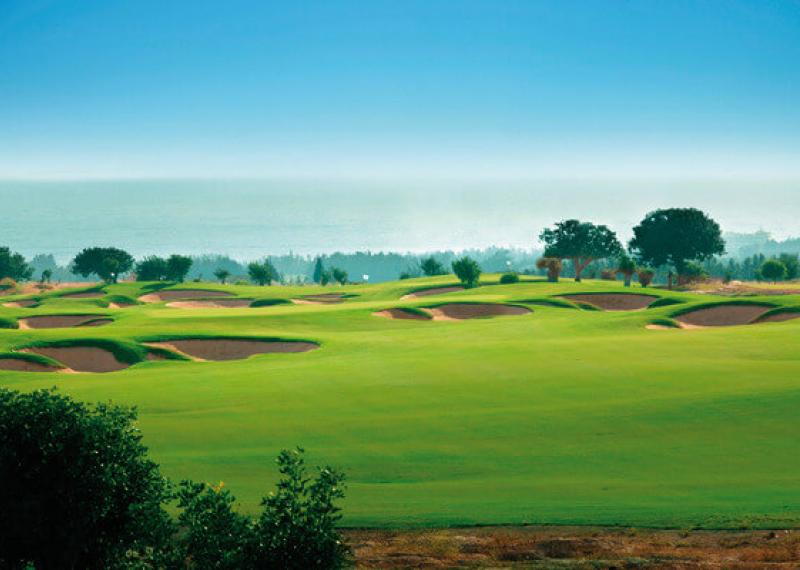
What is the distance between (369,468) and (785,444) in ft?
45.9

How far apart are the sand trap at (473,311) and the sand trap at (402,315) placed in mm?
2055

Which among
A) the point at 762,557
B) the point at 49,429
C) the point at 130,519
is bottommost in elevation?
the point at 762,557

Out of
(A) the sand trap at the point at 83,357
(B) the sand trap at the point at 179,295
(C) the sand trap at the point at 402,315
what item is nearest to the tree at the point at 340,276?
(B) the sand trap at the point at 179,295

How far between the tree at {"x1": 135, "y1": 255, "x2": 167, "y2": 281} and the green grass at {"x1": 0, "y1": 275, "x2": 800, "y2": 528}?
11534 centimetres

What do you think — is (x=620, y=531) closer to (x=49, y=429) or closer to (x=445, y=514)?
(x=445, y=514)

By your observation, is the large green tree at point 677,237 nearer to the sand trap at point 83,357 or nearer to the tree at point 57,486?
the sand trap at point 83,357

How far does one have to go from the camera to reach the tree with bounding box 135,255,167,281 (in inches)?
6885

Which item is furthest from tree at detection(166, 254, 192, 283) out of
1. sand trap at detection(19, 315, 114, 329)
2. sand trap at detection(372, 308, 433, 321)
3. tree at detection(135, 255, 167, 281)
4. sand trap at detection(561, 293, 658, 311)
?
sand trap at detection(372, 308, 433, 321)

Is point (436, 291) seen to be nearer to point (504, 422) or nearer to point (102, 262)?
point (102, 262)

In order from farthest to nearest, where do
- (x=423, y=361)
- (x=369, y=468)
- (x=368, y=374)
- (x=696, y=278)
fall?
(x=696, y=278)
(x=423, y=361)
(x=368, y=374)
(x=369, y=468)

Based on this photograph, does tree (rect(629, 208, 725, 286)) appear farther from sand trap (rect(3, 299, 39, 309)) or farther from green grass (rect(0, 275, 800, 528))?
sand trap (rect(3, 299, 39, 309))

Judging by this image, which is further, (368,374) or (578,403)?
(368,374)

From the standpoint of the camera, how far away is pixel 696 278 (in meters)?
149

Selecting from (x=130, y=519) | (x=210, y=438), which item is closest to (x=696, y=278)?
(x=210, y=438)
